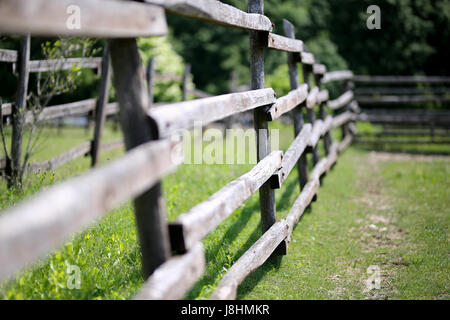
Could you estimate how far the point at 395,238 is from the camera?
519cm

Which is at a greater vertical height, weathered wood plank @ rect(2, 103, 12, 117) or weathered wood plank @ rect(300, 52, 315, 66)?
weathered wood plank @ rect(300, 52, 315, 66)

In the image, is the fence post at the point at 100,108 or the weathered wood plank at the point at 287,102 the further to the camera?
the fence post at the point at 100,108

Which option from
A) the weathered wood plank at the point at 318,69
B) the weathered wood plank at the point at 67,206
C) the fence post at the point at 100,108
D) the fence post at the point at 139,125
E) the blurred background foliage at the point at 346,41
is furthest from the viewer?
the blurred background foliage at the point at 346,41

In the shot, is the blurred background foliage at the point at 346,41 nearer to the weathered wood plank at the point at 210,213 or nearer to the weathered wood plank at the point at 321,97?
the weathered wood plank at the point at 321,97

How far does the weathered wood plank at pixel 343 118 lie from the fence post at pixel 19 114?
20.8 ft

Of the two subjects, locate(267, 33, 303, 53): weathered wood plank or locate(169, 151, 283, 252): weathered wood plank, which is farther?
locate(267, 33, 303, 53): weathered wood plank

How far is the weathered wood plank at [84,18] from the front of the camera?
1.65m

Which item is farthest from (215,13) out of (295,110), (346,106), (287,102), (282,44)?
(346,106)

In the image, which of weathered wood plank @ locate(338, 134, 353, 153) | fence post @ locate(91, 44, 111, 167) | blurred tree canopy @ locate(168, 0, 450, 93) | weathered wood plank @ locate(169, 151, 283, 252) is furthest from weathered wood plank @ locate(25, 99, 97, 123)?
blurred tree canopy @ locate(168, 0, 450, 93)

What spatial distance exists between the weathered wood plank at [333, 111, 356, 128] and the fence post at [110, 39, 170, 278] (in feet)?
25.3

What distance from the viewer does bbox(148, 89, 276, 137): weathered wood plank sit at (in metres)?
2.40

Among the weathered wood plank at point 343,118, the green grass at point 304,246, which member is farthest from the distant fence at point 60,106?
the weathered wood plank at point 343,118

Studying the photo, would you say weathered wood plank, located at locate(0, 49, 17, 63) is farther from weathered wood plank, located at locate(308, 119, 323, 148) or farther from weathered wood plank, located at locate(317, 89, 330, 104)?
weathered wood plank, located at locate(317, 89, 330, 104)

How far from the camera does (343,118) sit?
1091cm
